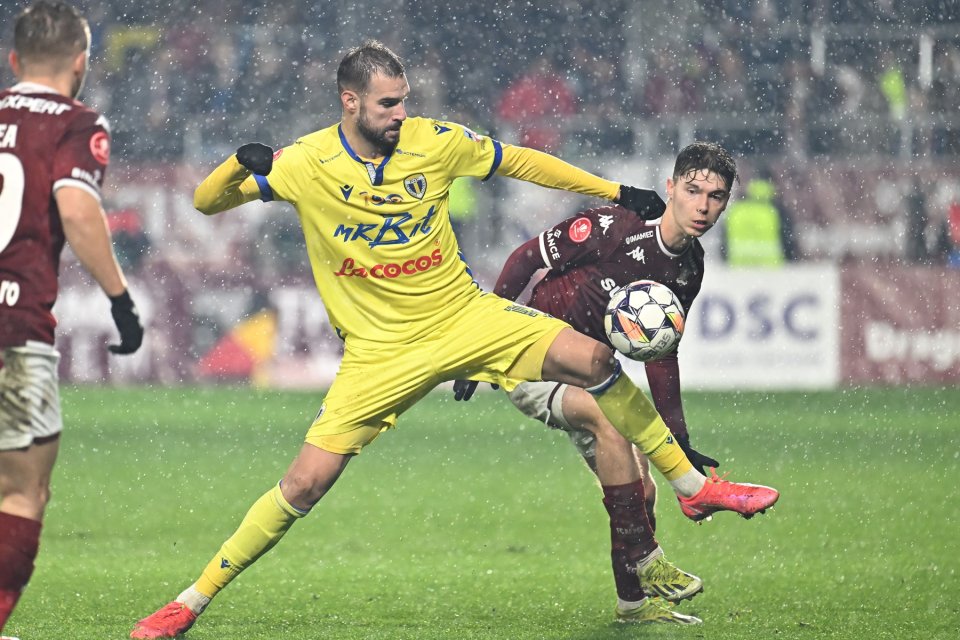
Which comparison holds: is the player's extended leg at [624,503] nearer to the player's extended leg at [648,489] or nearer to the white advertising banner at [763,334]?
the player's extended leg at [648,489]

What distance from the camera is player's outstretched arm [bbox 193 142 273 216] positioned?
5.41 m

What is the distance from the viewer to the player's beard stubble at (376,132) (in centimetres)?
569

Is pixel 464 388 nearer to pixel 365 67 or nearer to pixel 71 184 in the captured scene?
pixel 365 67

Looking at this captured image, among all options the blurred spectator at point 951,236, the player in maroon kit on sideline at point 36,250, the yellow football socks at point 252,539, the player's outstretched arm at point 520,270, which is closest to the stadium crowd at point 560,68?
the blurred spectator at point 951,236

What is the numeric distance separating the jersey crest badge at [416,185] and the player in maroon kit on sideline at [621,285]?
686mm

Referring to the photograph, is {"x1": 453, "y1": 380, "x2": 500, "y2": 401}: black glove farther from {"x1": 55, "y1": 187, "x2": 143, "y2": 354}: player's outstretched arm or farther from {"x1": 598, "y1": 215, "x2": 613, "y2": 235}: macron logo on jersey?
{"x1": 55, "y1": 187, "x2": 143, "y2": 354}: player's outstretched arm

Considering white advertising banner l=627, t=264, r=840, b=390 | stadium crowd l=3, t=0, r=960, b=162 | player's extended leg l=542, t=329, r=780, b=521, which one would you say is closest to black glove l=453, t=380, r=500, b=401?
player's extended leg l=542, t=329, r=780, b=521

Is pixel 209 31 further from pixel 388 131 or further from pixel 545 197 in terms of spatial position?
pixel 388 131

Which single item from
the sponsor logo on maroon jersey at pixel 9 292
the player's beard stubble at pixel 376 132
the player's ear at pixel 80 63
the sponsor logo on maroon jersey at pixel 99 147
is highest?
the player's ear at pixel 80 63

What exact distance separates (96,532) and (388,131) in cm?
373

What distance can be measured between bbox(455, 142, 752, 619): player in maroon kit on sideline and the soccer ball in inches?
9.8

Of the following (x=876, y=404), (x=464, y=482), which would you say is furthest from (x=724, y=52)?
(x=464, y=482)

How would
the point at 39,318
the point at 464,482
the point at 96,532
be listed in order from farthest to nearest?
the point at 464,482
the point at 96,532
the point at 39,318

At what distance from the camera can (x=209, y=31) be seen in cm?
1917
